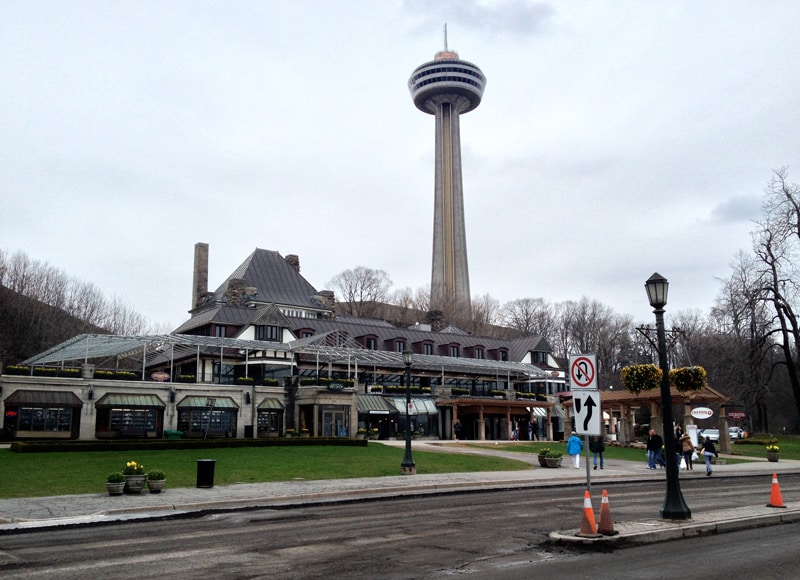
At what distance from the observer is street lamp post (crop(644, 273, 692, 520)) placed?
1370cm

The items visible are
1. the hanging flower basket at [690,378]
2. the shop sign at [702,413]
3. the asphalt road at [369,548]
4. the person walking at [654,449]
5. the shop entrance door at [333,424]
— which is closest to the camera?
the asphalt road at [369,548]

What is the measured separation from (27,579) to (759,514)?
515 inches

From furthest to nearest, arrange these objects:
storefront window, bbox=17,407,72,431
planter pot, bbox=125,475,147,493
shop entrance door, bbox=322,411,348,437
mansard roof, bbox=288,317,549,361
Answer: mansard roof, bbox=288,317,549,361
shop entrance door, bbox=322,411,348,437
storefront window, bbox=17,407,72,431
planter pot, bbox=125,475,147,493

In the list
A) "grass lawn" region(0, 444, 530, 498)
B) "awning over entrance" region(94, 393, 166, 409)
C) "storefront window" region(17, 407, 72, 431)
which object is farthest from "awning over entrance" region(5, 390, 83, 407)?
"grass lawn" region(0, 444, 530, 498)

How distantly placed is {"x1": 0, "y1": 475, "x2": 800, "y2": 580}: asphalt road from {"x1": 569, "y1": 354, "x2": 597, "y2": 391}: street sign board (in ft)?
8.97

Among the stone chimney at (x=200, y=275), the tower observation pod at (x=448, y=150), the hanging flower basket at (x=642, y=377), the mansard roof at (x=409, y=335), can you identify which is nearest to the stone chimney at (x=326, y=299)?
the mansard roof at (x=409, y=335)

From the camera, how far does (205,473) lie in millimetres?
21422

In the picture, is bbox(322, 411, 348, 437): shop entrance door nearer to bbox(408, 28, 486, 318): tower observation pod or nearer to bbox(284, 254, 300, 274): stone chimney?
bbox(284, 254, 300, 274): stone chimney

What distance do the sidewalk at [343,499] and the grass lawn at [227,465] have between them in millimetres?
1524

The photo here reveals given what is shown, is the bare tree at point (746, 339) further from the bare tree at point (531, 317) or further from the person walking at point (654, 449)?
the bare tree at point (531, 317)

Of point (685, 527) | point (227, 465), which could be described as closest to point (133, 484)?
point (227, 465)

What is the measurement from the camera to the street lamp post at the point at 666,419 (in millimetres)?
13703

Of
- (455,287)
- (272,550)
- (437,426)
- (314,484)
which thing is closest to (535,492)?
(314,484)

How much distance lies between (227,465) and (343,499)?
31.7 ft
